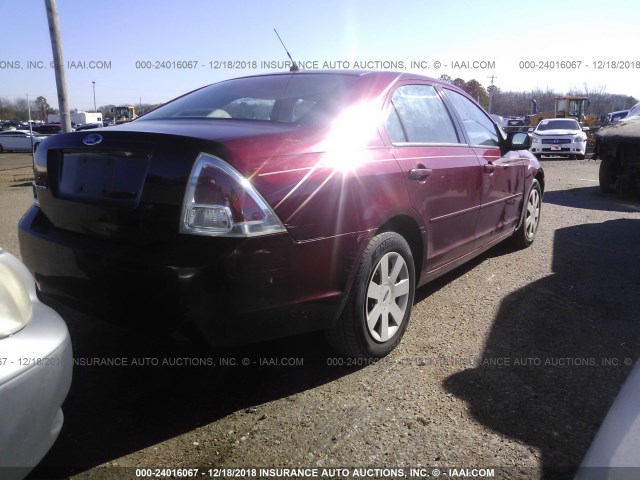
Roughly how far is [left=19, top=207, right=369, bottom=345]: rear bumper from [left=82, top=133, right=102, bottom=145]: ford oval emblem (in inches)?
17.6

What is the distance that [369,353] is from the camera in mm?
2805

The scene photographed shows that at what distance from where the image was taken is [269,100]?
2969 millimetres

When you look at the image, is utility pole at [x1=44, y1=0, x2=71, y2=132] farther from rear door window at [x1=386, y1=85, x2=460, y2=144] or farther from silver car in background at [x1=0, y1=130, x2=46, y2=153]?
silver car in background at [x1=0, y1=130, x2=46, y2=153]

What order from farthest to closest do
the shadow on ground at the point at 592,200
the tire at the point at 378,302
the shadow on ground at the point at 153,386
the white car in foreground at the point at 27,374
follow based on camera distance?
the shadow on ground at the point at 592,200 → the tire at the point at 378,302 → the shadow on ground at the point at 153,386 → the white car in foreground at the point at 27,374

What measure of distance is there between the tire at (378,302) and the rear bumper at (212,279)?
143 mm

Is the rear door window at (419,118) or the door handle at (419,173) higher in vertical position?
the rear door window at (419,118)

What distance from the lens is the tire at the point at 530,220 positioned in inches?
206

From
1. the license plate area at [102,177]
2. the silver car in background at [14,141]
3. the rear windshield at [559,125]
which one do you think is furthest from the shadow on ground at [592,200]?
the silver car in background at [14,141]

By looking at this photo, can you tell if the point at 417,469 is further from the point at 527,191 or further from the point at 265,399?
the point at 527,191

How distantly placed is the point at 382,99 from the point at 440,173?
64 cm

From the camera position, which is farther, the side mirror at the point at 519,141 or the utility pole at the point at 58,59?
the utility pole at the point at 58,59

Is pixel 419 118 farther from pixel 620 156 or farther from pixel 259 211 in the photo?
pixel 620 156

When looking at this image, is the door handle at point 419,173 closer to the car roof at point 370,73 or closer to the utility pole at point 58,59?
the car roof at point 370,73

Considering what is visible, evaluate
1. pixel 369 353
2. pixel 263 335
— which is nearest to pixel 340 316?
pixel 369 353
